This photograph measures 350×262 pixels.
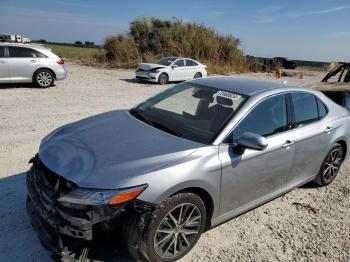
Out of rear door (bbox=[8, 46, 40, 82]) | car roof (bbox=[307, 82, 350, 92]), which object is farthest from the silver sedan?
rear door (bbox=[8, 46, 40, 82])

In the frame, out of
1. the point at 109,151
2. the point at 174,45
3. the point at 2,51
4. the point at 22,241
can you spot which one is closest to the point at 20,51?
the point at 2,51

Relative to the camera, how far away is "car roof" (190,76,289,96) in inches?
154

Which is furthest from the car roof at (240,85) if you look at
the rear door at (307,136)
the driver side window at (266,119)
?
the rear door at (307,136)

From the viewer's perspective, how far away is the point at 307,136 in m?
4.18

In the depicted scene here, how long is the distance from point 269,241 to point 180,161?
1.56 metres

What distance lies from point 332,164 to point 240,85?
84.0 inches

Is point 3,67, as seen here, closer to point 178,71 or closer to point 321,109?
point 178,71

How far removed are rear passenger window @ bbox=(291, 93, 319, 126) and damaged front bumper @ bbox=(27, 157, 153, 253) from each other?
2457mm

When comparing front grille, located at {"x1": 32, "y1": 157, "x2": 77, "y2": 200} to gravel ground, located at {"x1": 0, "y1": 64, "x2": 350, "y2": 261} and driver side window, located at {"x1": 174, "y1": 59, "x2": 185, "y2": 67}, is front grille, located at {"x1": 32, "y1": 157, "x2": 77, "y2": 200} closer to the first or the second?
gravel ground, located at {"x1": 0, "y1": 64, "x2": 350, "y2": 261}

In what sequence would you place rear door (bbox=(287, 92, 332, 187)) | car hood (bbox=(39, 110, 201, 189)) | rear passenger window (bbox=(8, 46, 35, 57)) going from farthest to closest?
rear passenger window (bbox=(8, 46, 35, 57))
rear door (bbox=(287, 92, 332, 187))
car hood (bbox=(39, 110, 201, 189))

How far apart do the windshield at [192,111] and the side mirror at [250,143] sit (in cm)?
27

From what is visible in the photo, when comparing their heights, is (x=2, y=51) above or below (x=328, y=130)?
above

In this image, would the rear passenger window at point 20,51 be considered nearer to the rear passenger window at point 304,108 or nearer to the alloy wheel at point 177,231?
the rear passenger window at point 304,108

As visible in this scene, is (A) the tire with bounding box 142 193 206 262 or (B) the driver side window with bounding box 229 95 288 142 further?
(B) the driver side window with bounding box 229 95 288 142
